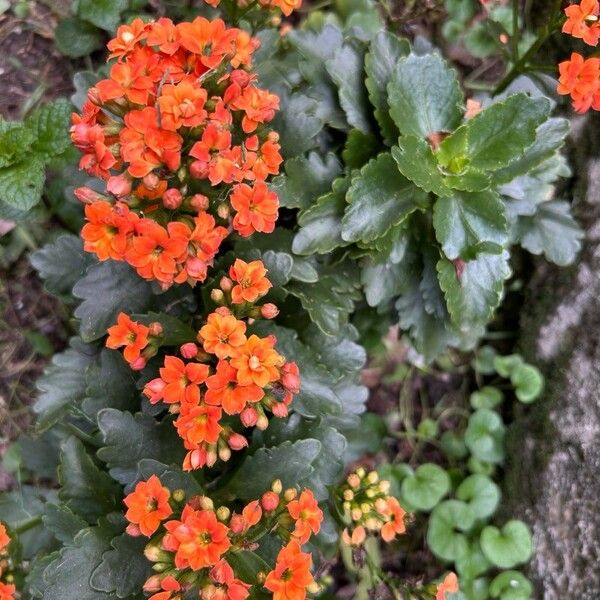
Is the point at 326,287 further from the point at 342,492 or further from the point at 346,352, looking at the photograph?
the point at 342,492

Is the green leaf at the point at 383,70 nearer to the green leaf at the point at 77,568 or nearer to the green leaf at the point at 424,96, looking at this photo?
the green leaf at the point at 424,96

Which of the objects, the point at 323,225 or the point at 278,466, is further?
the point at 323,225

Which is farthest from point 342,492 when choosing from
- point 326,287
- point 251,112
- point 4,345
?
point 4,345

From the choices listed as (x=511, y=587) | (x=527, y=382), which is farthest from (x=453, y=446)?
(x=511, y=587)

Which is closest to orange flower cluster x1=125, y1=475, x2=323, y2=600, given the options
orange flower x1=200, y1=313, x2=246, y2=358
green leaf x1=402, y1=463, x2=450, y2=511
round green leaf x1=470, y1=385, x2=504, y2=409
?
orange flower x1=200, y1=313, x2=246, y2=358

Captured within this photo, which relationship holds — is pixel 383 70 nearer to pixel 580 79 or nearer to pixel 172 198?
pixel 580 79
